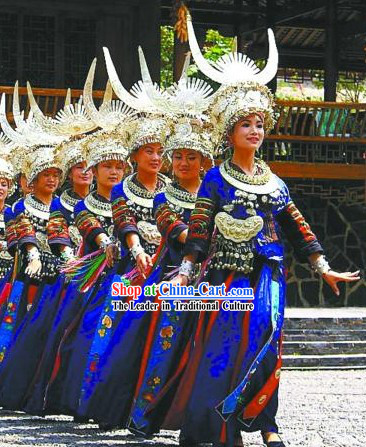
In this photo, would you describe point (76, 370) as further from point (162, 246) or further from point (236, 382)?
point (236, 382)

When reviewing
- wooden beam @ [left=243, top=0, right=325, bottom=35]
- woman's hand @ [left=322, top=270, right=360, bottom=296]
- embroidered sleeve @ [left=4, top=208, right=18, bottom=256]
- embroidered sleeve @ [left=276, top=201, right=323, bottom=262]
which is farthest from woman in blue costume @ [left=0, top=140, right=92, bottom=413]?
wooden beam @ [left=243, top=0, right=325, bottom=35]

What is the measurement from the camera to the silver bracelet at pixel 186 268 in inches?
287

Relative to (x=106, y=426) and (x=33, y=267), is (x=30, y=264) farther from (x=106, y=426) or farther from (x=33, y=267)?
(x=106, y=426)

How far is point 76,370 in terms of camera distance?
352 inches

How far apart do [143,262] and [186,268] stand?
2.32ft

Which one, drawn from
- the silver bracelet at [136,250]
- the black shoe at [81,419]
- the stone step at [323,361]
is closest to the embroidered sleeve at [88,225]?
the silver bracelet at [136,250]

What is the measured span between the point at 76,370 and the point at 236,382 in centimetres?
212

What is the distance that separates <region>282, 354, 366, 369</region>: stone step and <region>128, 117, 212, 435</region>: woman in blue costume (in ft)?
18.2

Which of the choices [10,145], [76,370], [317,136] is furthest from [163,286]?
[317,136]

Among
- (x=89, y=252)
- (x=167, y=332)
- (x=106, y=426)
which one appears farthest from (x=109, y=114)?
(x=106, y=426)

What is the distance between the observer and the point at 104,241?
8.91 meters

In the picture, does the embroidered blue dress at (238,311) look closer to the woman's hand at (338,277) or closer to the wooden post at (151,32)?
the woman's hand at (338,277)

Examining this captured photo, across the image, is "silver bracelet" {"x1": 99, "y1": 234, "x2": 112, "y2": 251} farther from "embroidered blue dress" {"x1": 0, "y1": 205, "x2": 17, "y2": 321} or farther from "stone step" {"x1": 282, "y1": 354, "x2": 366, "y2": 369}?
"stone step" {"x1": 282, "y1": 354, "x2": 366, "y2": 369}

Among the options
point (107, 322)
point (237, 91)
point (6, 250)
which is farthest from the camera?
point (6, 250)
